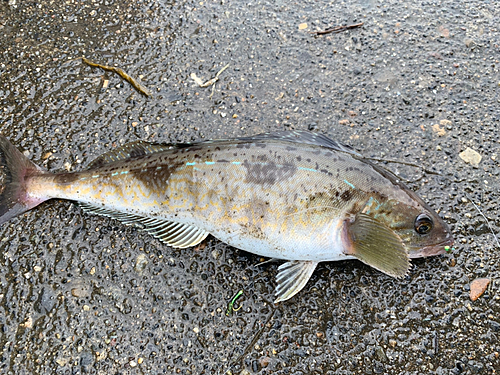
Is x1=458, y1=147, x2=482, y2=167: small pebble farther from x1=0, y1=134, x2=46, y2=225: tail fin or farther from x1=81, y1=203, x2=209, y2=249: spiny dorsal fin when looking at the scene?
x1=0, y1=134, x2=46, y2=225: tail fin

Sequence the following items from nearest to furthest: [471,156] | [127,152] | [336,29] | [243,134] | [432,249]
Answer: [432,249], [127,152], [471,156], [243,134], [336,29]

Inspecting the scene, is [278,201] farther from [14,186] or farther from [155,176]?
[14,186]

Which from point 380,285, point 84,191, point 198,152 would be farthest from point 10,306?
point 380,285

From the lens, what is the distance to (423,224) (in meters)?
3.01

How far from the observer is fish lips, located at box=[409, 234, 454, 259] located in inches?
122

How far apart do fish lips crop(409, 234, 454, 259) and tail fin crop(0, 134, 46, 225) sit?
347cm

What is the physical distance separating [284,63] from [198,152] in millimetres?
1884

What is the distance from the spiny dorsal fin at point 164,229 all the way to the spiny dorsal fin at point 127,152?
43 cm

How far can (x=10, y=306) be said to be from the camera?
3.24 m

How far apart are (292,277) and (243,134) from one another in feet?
5.43

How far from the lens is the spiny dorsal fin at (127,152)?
3.60m

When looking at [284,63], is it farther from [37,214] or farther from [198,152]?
[37,214]

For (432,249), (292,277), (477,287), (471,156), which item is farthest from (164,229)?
(471,156)

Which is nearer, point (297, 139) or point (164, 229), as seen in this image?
point (297, 139)
